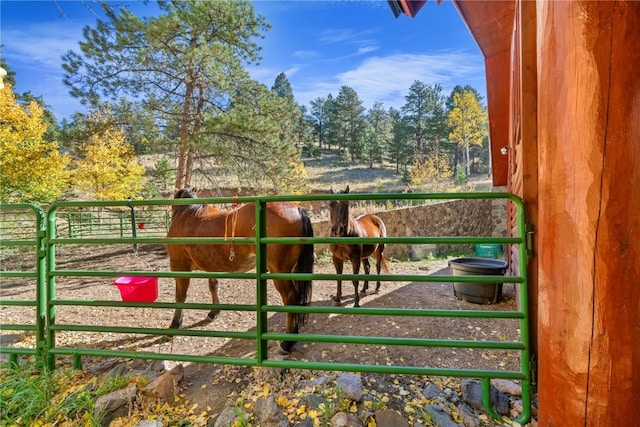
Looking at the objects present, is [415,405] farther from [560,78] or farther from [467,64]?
[467,64]

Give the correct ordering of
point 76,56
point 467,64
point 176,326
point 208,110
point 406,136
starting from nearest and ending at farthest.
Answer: point 176,326, point 76,56, point 208,110, point 467,64, point 406,136

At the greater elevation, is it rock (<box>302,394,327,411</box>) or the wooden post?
the wooden post

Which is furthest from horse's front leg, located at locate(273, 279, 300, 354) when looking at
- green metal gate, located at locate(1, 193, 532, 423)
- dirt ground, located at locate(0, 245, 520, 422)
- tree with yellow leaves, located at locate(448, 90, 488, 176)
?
tree with yellow leaves, located at locate(448, 90, 488, 176)

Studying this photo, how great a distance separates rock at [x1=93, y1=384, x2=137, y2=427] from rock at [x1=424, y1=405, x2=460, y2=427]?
1.89 meters

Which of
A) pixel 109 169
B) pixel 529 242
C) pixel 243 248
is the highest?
pixel 109 169

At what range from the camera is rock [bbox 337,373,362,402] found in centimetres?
181

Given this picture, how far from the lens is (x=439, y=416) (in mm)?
1676

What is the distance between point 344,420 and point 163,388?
4.14 ft

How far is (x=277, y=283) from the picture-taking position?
8.68 feet

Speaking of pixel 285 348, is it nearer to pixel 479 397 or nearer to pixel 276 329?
pixel 276 329

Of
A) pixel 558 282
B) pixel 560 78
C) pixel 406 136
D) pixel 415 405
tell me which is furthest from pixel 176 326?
pixel 406 136

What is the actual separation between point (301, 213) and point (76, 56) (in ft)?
31.1

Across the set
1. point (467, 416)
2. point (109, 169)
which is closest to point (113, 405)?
point (467, 416)

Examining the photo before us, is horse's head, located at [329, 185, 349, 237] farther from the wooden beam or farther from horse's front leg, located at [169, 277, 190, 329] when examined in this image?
the wooden beam
